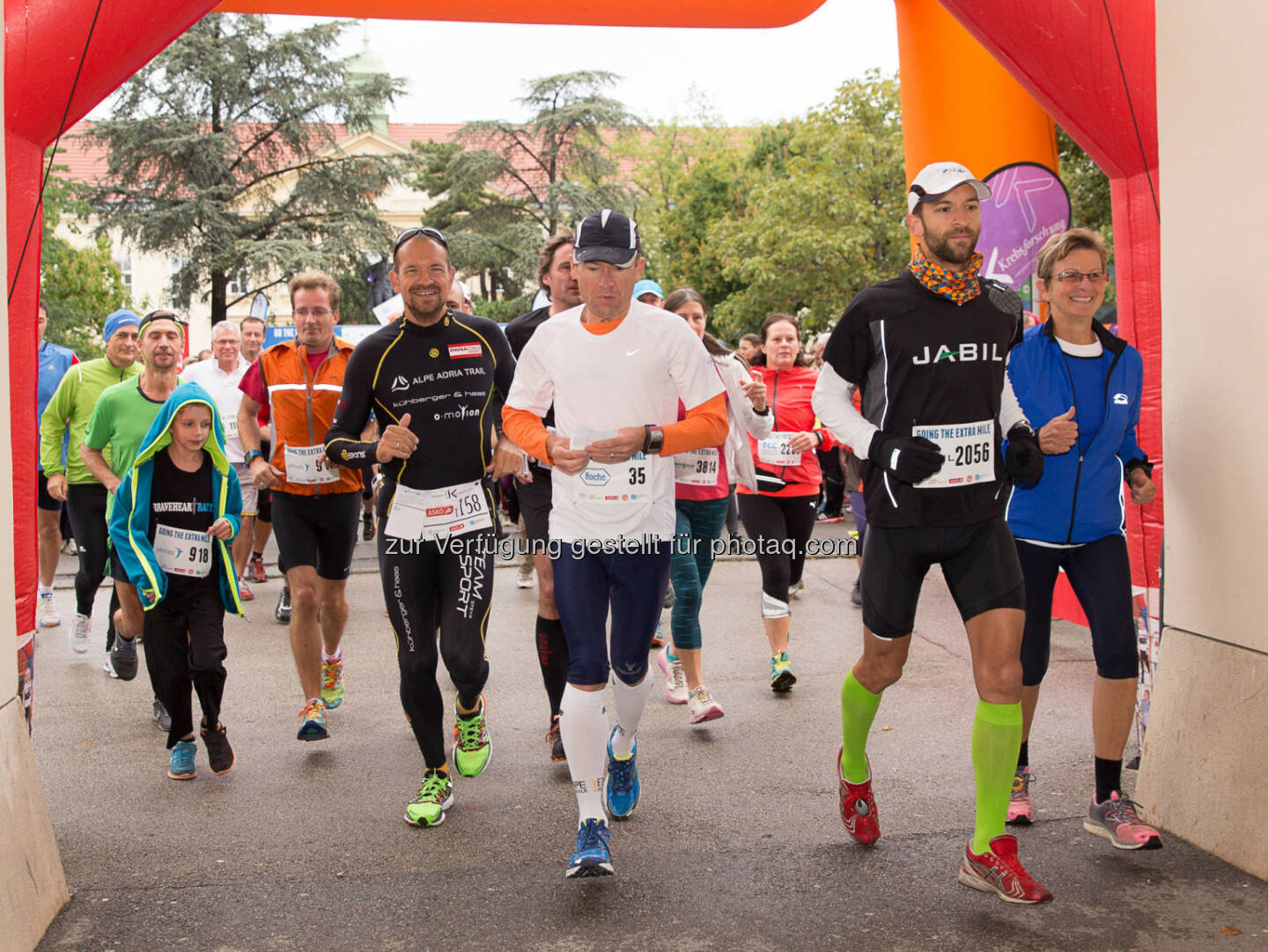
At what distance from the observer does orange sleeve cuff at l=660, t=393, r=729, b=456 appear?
4133 millimetres

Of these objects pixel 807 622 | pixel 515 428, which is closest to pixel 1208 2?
pixel 515 428

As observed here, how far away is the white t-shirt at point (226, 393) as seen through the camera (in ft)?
32.9

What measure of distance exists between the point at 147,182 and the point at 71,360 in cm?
2815

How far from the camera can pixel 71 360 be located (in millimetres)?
9531

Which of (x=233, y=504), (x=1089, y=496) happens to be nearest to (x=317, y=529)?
(x=233, y=504)

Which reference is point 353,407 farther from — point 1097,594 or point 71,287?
point 71,287

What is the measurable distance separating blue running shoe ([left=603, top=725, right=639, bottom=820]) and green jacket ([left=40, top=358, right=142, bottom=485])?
5092 mm

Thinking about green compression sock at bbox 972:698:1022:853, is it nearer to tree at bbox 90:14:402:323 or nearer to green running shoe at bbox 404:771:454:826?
green running shoe at bbox 404:771:454:826

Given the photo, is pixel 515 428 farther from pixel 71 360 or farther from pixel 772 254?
pixel 772 254

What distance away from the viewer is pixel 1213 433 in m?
4.29

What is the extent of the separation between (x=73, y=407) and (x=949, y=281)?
641 centimetres

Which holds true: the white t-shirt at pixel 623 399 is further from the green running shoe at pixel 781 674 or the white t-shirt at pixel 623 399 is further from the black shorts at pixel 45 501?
the black shorts at pixel 45 501

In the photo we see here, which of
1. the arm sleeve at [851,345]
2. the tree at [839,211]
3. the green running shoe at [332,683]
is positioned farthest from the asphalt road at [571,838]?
the tree at [839,211]

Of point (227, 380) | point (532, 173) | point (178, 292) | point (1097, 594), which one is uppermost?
point (532, 173)
